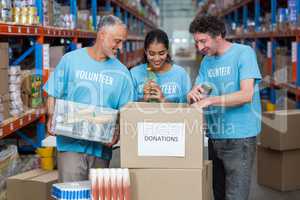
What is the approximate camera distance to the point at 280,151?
4.82 metres

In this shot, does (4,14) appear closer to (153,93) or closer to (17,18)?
(17,18)

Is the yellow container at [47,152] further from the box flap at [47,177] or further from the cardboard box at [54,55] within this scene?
the cardboard box at [54,55]

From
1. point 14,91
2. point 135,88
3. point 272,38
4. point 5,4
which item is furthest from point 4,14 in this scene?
point 272,38

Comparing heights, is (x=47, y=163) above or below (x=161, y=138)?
below

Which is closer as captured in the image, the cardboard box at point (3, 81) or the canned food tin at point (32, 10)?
the cardboard box at point (3, 81)

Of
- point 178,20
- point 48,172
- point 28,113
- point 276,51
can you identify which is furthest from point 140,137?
point 178,20

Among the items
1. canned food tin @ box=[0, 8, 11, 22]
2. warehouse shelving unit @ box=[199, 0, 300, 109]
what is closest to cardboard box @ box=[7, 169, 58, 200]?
canned food tin @ box=[0, 8, 11, 22]

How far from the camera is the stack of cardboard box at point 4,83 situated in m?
3.99

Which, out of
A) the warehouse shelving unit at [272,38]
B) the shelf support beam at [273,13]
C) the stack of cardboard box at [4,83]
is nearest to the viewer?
the stack of cardboard box at [4,83]

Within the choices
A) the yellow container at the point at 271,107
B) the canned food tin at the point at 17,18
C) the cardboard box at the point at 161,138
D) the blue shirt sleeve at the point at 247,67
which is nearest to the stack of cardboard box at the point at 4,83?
the canned food tin at the point at 17,18

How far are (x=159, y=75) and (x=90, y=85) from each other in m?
0.58

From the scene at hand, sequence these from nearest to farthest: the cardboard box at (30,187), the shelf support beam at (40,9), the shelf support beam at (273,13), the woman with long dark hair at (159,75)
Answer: the woman with long dark hair at (159,75) → the cardboard box at (30,187) → the shelf support beam at (40,9) → the shelf support beam at (273,13)

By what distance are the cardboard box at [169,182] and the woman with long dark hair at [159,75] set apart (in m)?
0.76

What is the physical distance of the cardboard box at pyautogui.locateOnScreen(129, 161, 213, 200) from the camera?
243 centimetres
